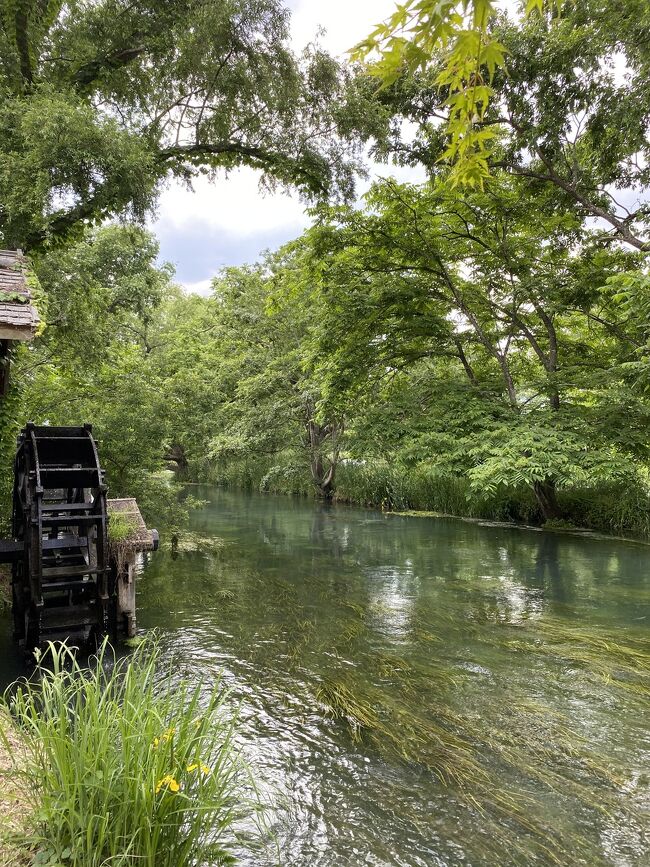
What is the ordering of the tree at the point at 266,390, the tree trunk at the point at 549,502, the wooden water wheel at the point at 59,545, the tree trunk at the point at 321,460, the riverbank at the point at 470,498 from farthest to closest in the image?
the tree trunk at the point at 321,460 → the tree at the point at 266,390 → the tree trunk at the point at 549,502 → the riverbank at the point at 470,498 → the wooden water wheel at the point at 59,545

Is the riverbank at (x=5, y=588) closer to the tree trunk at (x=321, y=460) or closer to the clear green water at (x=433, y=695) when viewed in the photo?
the clear green water at (x=433, y=695)

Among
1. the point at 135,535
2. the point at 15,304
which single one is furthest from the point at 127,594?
the point at 15,304

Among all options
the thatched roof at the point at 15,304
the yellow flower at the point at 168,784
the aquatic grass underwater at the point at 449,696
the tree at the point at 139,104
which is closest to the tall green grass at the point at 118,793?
the yellow flower at the point at 168,784

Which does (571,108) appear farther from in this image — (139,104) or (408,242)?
(139,104)

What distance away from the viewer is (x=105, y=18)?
8.84 meters

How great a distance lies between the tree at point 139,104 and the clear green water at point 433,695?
19.7ft

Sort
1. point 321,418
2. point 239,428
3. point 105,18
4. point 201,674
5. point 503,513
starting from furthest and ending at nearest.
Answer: point 239,428
point 503,513
point 321,418
point 105,18
point 201,674

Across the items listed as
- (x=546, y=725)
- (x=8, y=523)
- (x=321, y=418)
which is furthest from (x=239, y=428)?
(x=546, y=725)

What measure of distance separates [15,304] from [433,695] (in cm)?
527

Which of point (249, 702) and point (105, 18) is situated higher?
point (105, 18)

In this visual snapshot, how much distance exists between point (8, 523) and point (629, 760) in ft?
25.3

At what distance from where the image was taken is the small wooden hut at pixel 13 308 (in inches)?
173

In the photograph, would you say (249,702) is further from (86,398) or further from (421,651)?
(86,398)

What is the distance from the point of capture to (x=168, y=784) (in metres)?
2.18
